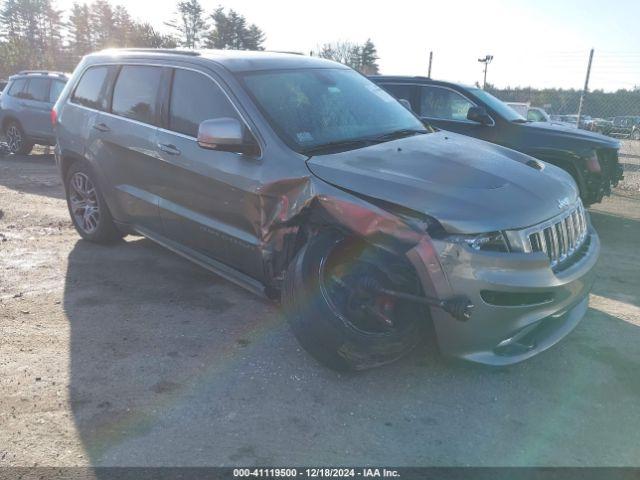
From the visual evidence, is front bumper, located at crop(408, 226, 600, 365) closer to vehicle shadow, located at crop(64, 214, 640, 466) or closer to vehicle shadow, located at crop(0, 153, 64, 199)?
vehicle shadow, located at crop(64, 214, 640, 466)

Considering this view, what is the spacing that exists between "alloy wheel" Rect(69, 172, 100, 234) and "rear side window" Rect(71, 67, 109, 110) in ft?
2.34

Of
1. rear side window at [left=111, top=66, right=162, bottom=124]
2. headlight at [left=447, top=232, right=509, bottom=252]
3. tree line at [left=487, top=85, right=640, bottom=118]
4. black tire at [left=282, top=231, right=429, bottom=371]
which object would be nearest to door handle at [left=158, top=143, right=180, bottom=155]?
rear side window at [left=111, top=66, right=162, bottom=124]

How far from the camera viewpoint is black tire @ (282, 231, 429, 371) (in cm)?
310

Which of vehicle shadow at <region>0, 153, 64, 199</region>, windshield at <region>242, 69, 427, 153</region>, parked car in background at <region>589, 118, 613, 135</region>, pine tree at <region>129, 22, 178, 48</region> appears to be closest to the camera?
windshield at <region>242, 69, 427, 153</region>

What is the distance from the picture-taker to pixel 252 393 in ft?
10.3

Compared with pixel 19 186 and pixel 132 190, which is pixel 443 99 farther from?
pixel 19 186

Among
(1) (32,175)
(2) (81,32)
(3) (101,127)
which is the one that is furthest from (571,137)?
(2) (81,32)

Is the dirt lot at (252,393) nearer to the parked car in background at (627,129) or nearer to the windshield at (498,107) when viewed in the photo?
the windshield at (498,107)

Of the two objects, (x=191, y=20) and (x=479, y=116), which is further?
(x=191, y=20)

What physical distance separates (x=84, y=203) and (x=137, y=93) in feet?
4.97

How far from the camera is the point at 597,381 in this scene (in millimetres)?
3303

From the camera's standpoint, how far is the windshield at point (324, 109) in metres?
3.69

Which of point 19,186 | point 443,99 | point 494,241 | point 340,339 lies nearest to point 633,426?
point 494,241

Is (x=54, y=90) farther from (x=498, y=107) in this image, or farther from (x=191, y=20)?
(x=191, y=20)
